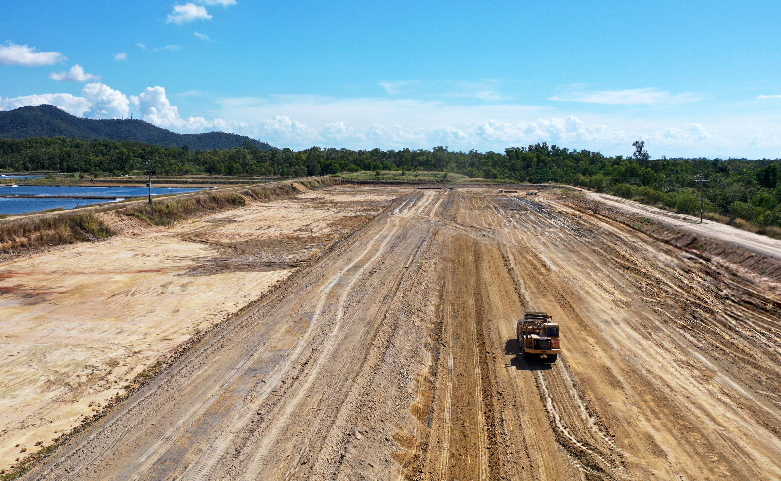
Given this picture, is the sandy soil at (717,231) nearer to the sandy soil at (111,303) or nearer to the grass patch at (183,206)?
the sandy soil at (111,303)

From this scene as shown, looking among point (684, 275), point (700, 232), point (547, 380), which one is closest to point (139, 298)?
point (547, 380)

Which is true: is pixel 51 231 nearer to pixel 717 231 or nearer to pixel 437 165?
pixel 717 231

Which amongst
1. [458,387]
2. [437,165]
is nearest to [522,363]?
[458,387]

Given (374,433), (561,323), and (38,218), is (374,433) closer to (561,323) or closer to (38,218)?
(561,323)

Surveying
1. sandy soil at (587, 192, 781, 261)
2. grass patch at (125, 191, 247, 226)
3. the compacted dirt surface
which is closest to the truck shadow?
the compacted dirt surface

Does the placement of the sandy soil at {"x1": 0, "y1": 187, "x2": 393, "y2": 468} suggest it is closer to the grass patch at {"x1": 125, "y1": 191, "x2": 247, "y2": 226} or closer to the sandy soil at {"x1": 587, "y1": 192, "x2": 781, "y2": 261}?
the grass patch at {"x1": 125, "y1": 191, "x2": 247, "y2": 226}

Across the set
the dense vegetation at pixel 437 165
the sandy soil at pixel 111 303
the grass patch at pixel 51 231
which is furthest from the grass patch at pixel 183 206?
the dense vegetation at pixel 437 165
